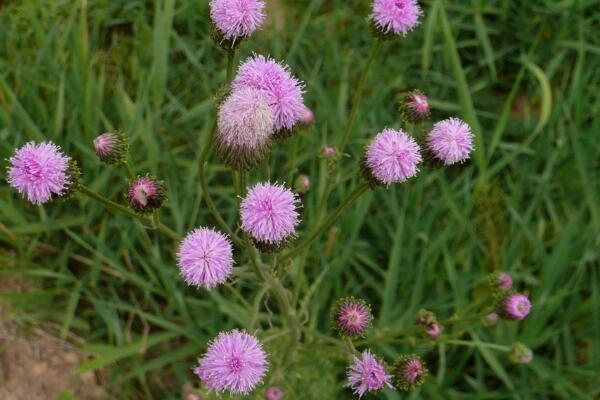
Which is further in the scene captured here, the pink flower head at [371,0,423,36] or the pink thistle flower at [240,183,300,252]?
the pink flower head at [371,0,423,36]

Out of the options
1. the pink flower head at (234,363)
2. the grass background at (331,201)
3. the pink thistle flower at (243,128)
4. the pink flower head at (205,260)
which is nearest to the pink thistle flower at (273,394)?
the grass background at (331,201)

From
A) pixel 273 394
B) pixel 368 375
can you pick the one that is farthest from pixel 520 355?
pixel 273 394

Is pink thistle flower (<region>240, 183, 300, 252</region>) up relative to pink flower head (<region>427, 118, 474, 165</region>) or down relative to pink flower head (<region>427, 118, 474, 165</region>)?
down

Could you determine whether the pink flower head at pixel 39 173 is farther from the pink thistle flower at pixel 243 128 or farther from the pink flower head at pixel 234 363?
the pink flower head at pixel 234 363

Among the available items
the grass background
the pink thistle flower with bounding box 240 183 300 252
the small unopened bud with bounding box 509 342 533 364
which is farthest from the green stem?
the small unopened bud with bounding box 509 342 533 364

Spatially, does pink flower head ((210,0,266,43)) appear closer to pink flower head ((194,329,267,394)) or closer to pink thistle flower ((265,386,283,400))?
pink flower head ((194,329,267,394))

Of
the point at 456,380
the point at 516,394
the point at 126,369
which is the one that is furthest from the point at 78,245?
the point at 516,394
